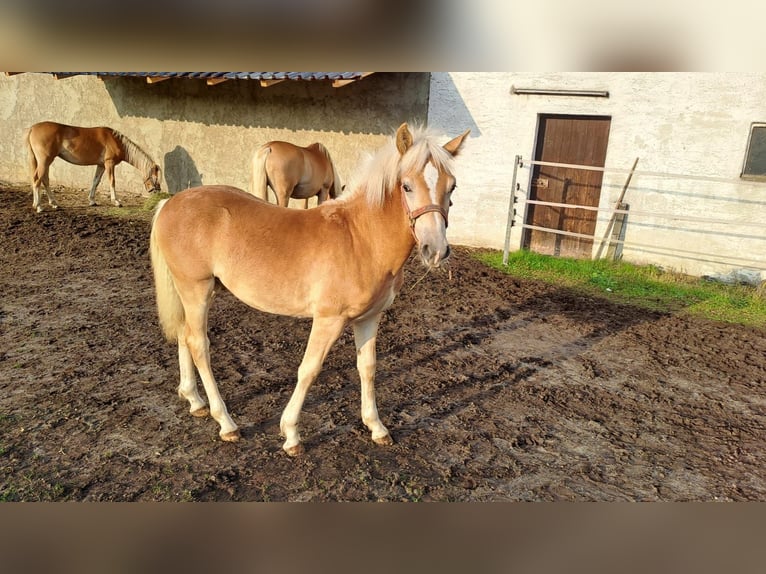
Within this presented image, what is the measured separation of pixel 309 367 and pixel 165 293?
1.19 m

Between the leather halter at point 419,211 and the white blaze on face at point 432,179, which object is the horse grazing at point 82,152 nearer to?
the leather halter at point 419,211

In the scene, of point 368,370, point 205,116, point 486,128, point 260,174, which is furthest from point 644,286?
point 205,116

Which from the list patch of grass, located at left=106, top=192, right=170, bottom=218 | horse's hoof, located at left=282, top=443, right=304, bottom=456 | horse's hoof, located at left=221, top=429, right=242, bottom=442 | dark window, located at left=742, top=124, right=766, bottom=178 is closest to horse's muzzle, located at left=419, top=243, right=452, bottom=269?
horse's hoof, located at left=282, top=443, right=304, bottom=456

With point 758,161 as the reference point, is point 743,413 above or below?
below

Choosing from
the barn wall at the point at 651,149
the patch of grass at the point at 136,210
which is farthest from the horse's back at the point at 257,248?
the patch of grass at the point at 136,210

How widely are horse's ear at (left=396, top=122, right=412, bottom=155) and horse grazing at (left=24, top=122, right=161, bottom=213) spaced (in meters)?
9.35

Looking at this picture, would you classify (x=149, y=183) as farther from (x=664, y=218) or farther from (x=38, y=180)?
(x=664, y=218)

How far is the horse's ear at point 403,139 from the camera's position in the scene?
2.74 meters

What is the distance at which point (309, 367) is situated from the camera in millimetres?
3191

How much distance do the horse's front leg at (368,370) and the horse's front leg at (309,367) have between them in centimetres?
26
